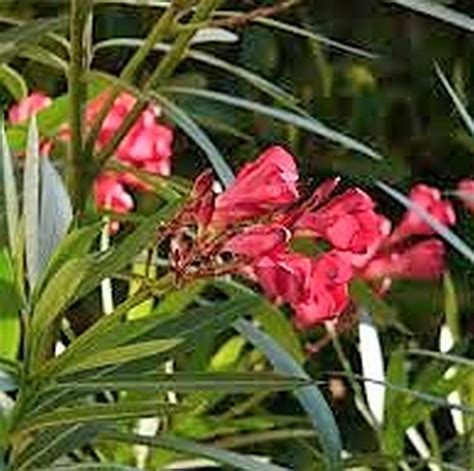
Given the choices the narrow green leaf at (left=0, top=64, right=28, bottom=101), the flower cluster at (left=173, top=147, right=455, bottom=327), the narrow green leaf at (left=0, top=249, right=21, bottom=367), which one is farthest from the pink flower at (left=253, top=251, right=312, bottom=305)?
the narrow green leaf at (left=0, top=64, right=28, bottom=101)

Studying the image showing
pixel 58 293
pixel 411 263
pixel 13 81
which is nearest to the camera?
pixel 58 293

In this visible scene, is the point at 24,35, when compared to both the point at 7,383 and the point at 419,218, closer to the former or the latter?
the point at 7,383

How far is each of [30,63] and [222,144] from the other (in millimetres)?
243

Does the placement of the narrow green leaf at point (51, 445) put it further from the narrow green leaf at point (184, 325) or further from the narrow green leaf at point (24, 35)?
the narrow green leaf at point (24, 35)

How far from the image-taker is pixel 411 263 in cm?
195

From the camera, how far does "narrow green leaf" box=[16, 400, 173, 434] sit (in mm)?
929

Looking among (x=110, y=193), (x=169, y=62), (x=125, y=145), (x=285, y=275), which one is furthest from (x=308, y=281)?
(x=125, y=145)

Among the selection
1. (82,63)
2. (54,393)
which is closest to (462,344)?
(82,63)

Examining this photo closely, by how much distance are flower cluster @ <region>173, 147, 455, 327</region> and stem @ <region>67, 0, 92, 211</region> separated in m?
0.16

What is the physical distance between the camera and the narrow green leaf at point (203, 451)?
104 cm

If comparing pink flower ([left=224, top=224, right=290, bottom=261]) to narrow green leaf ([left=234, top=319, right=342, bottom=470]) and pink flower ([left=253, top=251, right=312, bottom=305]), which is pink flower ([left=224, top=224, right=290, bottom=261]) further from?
narrow green leaf ([left=234, top=319, right=342, bottom=470])

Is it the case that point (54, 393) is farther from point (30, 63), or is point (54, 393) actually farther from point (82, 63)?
point (30, 63)

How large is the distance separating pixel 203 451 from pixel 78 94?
0.23m

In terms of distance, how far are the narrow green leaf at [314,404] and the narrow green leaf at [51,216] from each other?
158mm
